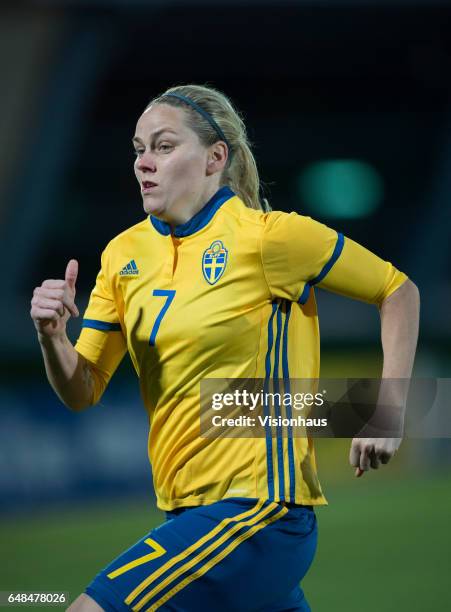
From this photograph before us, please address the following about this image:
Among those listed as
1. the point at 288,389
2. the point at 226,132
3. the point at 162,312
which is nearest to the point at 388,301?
the point at 288,389

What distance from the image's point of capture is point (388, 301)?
2.96 meters

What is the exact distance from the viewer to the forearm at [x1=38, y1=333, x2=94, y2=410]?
3.02m

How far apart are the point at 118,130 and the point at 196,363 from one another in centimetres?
1156

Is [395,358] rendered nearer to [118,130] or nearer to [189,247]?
[189,247]

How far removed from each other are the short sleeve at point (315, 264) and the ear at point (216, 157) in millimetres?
285

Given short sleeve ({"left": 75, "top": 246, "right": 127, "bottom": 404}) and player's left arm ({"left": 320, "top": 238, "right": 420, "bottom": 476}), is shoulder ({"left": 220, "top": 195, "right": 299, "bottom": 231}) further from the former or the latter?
short sleeve ({"left": 75, "top": 246, "right": 127, "bottom": 404})

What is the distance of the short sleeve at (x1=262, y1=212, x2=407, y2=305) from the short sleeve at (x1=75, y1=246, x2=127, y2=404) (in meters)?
0.56

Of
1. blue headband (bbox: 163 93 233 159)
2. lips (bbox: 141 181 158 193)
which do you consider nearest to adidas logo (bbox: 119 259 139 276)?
lips (bbox: 141 181 158 193)

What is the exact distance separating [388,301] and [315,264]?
23cm

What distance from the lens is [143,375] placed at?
3.04 m

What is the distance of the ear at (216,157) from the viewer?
3154 millimetres

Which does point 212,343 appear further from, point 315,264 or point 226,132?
point 226,132

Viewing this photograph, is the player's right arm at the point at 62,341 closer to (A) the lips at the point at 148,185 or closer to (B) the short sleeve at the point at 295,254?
(A) the lips at the point at 148,185

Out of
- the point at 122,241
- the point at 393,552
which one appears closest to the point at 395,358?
the point at 122,241
